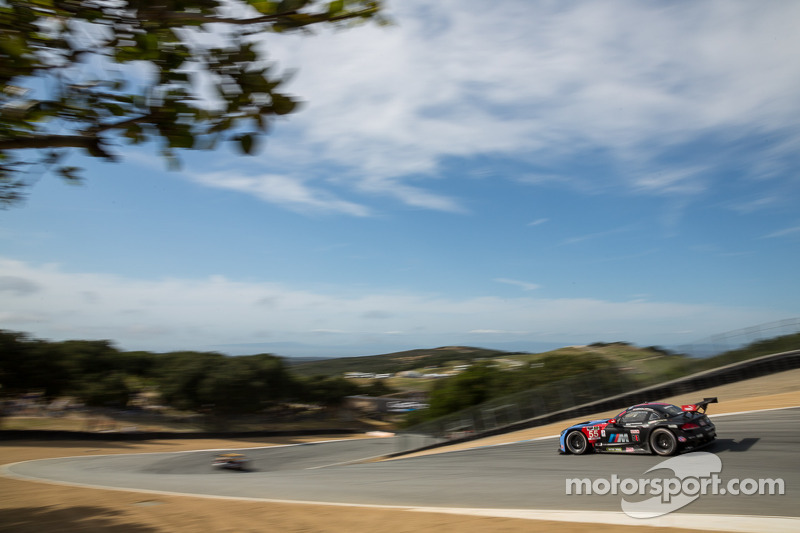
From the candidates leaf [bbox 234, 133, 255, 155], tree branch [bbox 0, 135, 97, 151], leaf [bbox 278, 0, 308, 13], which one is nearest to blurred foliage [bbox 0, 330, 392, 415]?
tree branch [bbox 0, 135, 97, 151]

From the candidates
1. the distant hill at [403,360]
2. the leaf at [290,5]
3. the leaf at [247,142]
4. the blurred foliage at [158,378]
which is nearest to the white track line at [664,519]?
the leaf at [247,142]

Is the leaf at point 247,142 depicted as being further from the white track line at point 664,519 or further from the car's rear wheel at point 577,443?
the car's rear wheel at point 577,443

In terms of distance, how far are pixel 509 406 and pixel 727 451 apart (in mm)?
14899

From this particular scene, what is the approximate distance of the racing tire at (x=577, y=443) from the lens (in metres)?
14.0

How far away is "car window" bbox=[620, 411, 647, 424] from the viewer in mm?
12641

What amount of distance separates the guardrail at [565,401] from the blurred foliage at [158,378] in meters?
32.6

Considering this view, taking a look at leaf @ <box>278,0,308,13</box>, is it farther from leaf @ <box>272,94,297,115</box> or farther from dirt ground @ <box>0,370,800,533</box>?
dirt ground @ <box>0,370,800,533</box>

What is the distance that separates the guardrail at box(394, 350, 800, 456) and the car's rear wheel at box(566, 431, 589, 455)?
10991 millimetres

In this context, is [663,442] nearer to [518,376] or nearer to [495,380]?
[518,376]

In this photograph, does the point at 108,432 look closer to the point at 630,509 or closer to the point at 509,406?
the point at 509,406

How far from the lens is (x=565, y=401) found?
25859 millimetres

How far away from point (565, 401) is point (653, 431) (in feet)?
46.2

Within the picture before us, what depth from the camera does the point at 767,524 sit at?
274 inches

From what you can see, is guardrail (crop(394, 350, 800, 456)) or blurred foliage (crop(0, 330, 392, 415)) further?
blurred foliage (crop(0, 330, 392, 415))
